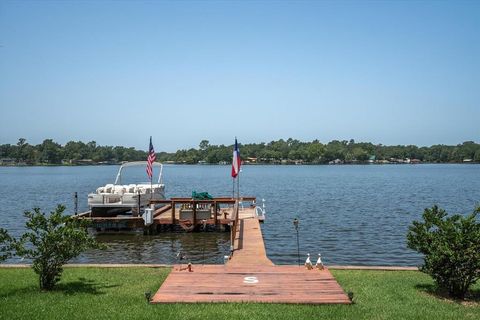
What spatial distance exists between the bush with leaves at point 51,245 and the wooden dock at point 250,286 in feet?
8.05

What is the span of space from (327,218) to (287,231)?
7612 millimetres

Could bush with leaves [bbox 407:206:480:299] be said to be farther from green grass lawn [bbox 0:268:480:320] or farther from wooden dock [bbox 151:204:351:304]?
wooden dock [bbox 151:204:351:304]

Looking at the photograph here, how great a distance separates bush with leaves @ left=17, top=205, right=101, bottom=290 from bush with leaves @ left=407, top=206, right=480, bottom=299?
8424mm

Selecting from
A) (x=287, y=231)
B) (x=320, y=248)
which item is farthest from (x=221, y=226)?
(x=320, y=248)

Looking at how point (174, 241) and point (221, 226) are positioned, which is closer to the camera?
point (174, 241)

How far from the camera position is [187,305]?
1025 centimetres

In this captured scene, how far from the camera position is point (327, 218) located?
37219 mm

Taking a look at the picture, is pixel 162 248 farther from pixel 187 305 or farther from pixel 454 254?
pixel 454 254

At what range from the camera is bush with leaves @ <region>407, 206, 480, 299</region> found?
1072 centimetres

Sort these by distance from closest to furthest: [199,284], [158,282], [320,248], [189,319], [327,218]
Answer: [189,319] → [199,284] → [158,282] → [320,248] → [327,218]

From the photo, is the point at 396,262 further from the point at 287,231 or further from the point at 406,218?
the point at 406,218

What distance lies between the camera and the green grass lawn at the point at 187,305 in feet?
31.4

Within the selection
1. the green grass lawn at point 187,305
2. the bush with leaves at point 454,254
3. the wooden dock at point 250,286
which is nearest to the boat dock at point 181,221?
the wooden dock at point 250,286

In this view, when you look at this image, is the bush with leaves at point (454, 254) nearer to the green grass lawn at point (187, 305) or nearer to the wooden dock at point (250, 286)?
the green grass lawn at point (187, 305)
